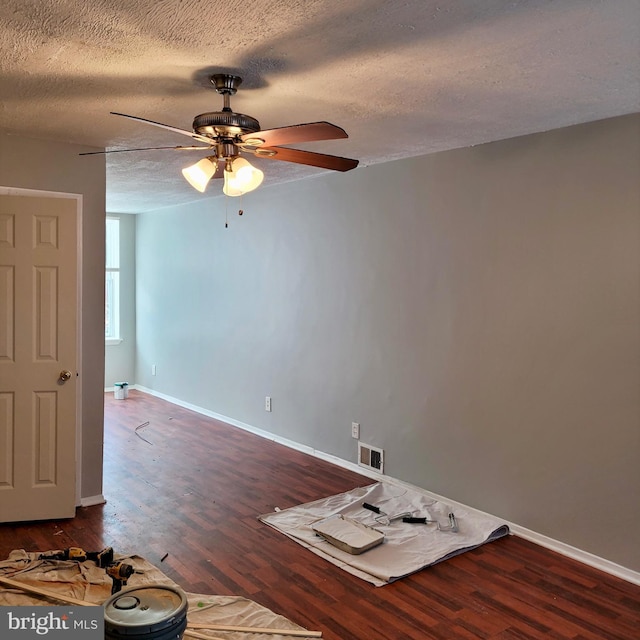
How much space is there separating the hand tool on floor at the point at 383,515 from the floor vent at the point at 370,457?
1.89 feet

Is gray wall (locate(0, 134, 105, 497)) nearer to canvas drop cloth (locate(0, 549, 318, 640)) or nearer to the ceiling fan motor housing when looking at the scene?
canvas drop cloth (locate(0, 549, 318, 640))

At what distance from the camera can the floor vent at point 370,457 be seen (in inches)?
180

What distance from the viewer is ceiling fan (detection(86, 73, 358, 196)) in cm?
236

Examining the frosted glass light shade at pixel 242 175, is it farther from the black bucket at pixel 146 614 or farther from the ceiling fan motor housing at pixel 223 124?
the black bucket at pixel 146 614

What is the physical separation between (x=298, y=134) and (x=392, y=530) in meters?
2.43

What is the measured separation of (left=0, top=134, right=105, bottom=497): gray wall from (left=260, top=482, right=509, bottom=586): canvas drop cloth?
124cm

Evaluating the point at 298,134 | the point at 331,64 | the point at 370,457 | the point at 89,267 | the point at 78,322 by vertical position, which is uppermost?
the point at 331,64

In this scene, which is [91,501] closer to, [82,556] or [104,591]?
[82,556]

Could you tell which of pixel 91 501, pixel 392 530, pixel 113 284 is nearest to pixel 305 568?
pixel 392 530

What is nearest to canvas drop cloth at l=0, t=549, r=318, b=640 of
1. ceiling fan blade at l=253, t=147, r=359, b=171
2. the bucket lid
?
the bucket lid

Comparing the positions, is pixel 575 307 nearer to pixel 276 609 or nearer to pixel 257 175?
pixel 257 175

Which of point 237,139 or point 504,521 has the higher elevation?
point 237,139

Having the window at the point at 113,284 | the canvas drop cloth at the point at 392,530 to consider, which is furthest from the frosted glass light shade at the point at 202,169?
the window at the point at 113,284

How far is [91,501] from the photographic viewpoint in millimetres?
4074
